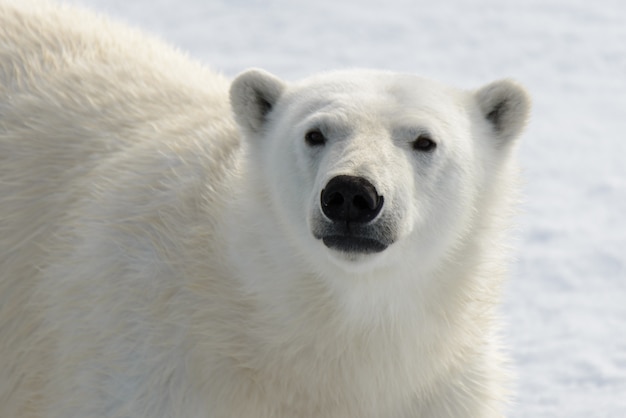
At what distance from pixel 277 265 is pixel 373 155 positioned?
0.66 metres

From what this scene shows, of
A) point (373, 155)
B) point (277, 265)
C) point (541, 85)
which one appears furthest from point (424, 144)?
point (541, 85)

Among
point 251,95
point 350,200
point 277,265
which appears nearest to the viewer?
point 350,200

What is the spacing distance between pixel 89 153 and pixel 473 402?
1858 millimetres

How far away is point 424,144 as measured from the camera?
460 cm

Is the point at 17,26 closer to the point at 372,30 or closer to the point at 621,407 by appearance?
the point at 621,407

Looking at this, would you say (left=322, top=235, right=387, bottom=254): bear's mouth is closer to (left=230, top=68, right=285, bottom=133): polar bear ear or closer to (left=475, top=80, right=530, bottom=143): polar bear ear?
(left=230, top=68, right=285, bottom=133): polar bear ear

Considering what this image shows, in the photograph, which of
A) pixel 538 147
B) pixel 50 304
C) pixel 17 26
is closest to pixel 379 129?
pixel 50 304

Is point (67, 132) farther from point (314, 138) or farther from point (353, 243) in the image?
point (353, 243)

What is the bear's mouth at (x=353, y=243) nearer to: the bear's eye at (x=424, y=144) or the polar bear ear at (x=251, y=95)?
the bear's eye at (x=424, y=144)

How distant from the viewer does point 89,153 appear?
5.41 metres

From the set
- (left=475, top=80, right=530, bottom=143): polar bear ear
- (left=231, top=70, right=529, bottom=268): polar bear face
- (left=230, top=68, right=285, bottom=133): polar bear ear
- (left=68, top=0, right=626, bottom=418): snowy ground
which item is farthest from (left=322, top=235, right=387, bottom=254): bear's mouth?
(left=68, top=0, right=626, bottom=418): snowy ground

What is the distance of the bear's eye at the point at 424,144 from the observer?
4.59 metres

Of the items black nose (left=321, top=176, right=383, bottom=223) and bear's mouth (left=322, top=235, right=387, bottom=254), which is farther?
bear's mouth (left=322, top=235, right=387, bottom=254)

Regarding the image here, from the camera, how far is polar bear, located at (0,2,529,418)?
460cm
